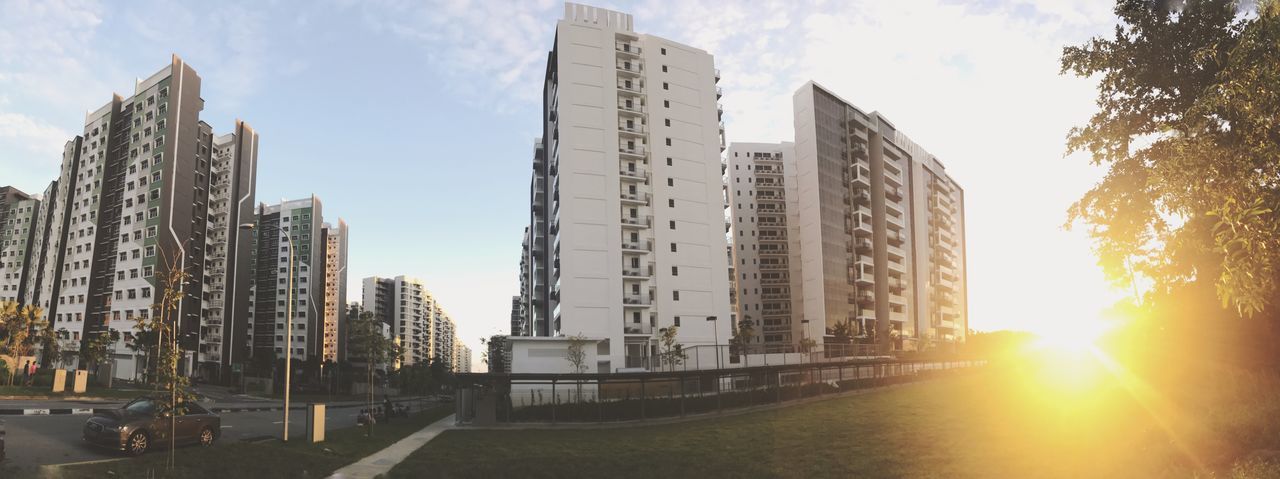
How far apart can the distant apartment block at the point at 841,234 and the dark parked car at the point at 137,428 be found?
315 feet

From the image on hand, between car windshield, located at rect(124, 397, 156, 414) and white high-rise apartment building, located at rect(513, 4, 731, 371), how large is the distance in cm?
5081

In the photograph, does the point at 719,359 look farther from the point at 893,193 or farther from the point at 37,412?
the point at 893,193

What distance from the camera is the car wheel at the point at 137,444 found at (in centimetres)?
1945

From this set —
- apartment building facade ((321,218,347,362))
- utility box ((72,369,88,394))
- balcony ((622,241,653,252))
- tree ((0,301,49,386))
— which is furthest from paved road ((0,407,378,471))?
apartment building facade ((321,218,347,362))

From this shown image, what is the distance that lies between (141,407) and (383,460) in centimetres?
738

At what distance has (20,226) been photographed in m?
138

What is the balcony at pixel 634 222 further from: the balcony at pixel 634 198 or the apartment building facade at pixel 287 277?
the apartment building facade at pixel 287 277

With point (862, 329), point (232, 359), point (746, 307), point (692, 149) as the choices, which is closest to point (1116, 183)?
point (692, 149)

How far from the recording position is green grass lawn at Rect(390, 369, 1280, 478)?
16.3 meters

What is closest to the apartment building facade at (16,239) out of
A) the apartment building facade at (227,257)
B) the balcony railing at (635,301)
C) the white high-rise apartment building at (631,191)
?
the apartment building facade at (227,257)

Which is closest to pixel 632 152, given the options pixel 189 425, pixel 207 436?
pixel 207 436

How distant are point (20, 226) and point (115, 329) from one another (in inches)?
2672

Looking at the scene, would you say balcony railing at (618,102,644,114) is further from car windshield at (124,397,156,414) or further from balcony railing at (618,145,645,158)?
car windshield at (124,397,156,414)

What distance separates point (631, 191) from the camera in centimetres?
8250
